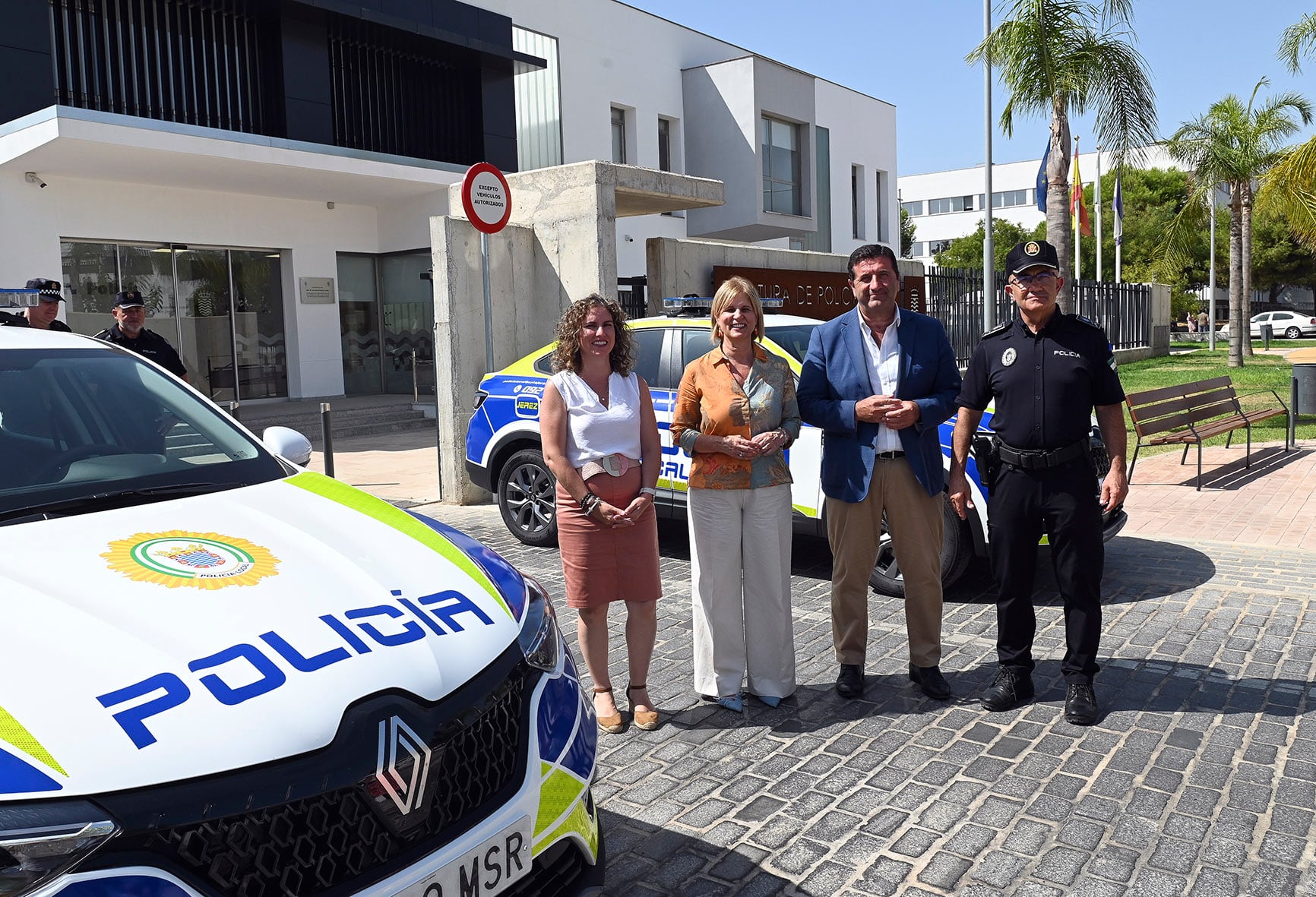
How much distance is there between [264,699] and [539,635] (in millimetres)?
827

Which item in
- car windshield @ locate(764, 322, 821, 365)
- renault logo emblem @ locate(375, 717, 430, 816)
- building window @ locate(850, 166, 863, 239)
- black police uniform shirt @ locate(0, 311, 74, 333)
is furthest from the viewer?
building window @ locate(850, 166, 863, 239)

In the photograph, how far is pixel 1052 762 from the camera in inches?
156

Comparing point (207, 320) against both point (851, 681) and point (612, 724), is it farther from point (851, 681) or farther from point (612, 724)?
point (851, 681)

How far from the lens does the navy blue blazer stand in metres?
4.58

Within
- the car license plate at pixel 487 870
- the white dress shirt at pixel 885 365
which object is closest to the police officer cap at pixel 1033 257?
the white dress shirt at pixel 885 365

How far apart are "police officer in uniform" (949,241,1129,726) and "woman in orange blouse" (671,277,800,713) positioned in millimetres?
809

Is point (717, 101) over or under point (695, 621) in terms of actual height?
over

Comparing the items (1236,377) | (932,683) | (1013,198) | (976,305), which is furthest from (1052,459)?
(1013,198)

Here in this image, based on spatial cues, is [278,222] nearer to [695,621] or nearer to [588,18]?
[588,18]

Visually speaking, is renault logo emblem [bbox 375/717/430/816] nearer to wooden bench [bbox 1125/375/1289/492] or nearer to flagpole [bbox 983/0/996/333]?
wooden bench [bbox 1125/375/1289/492]

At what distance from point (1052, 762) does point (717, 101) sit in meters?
26.1

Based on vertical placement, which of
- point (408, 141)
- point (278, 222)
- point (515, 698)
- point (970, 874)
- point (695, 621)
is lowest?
point (970, 874)

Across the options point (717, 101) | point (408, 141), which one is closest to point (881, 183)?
point (717, 101)

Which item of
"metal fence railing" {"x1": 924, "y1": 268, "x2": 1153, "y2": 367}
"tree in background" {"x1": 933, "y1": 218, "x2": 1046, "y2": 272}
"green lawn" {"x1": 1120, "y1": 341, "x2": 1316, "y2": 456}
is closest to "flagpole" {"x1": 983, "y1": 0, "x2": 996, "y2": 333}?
"metal fence railing" {"x1": 924, "y1": 268, "x2": 1153, "y2": 367}
